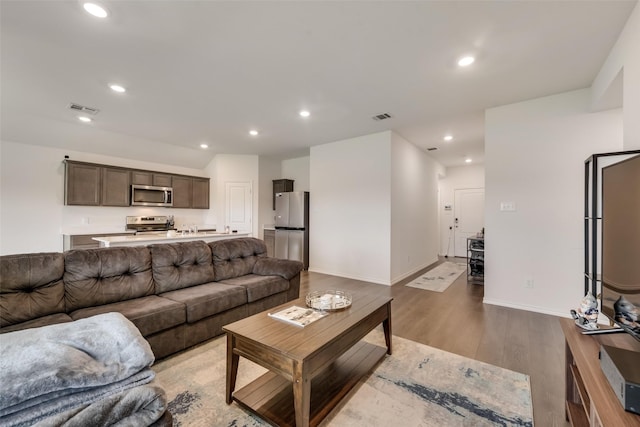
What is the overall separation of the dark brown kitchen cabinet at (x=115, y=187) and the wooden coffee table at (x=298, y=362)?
507cm

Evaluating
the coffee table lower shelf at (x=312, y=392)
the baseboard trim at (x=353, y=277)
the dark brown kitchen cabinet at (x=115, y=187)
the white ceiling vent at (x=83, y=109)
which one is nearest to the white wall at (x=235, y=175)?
the dark brown kitchen cabinet at (x=115, y=187)

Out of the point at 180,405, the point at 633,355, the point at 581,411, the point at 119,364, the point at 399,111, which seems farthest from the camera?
the point at 399,111

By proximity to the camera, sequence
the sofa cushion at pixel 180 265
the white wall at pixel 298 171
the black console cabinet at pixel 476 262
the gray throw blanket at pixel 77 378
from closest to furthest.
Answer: the gray throw blanket at pixel 77 378
the sofa cushion at pixel 180 265
the black console cabinet at pixel 476 262
the white wall at pixel 298 171

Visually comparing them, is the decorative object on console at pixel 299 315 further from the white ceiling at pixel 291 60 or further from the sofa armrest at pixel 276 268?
the white ceiling at pixel 291 60

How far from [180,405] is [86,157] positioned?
5492 millimetres

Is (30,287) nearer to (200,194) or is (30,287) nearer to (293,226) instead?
(293,226)

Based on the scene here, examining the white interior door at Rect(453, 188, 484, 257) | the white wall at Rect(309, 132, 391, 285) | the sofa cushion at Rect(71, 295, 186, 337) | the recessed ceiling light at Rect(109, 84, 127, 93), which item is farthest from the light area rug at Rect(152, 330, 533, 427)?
the white interior door at Rect(453, 188, 484, 257)

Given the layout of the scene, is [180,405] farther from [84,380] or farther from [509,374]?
[509,374]

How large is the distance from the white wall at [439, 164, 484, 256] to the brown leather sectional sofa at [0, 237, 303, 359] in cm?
620

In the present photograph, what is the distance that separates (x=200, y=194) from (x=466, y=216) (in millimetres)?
7164

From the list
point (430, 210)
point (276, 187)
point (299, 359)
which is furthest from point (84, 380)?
point (430, 210)

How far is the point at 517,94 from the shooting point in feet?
10.8

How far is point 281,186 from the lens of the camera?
22.8ft

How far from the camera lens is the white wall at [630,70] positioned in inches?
76.2
